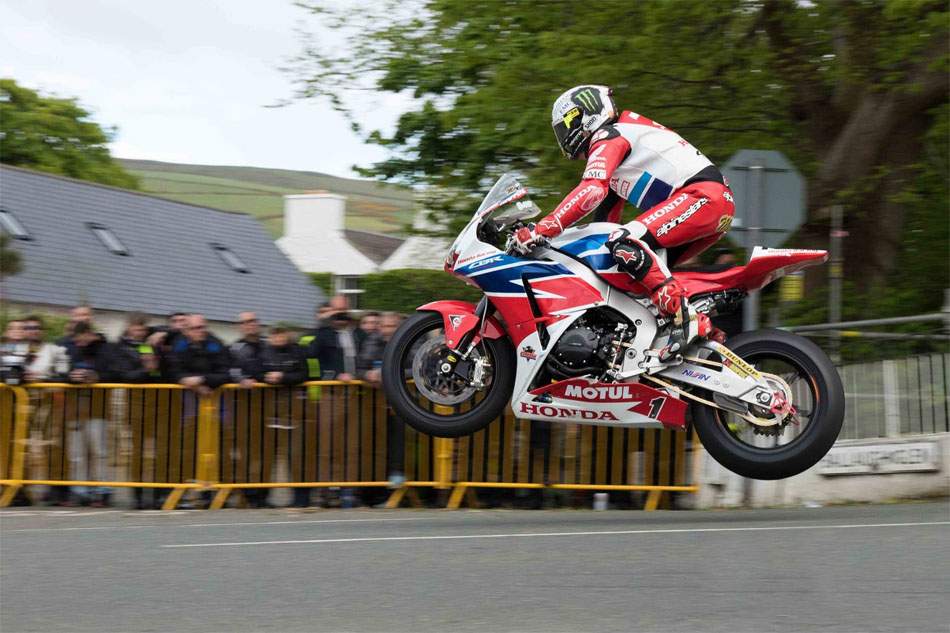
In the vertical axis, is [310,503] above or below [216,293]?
below

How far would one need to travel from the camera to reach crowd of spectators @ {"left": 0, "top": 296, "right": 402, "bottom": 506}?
11.1 m

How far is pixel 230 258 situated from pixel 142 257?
146 inches

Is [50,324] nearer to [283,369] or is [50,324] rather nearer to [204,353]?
[204,353]

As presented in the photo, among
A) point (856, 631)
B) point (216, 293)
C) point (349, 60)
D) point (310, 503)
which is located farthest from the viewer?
point (216, 293)

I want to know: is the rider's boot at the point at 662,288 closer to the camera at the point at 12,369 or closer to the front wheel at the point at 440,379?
the front wheel at the point at 440,379

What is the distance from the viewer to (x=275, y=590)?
18.7ft

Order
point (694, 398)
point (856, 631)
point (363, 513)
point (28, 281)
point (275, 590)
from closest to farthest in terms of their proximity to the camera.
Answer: point (856, 631) < point (275, 590) < point (694, 398) < point (363, 513) < point (28, 281)

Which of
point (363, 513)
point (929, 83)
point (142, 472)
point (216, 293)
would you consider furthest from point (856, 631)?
point (216, 293)

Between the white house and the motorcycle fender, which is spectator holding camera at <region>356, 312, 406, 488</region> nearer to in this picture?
the motorcycle fender

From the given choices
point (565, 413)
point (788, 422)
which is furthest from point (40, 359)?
point (788, 422)

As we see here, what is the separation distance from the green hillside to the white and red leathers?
44.7 meters

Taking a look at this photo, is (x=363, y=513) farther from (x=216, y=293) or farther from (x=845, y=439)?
(x=216, y=293)

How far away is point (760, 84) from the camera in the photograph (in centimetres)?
1392

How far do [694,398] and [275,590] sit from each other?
2.79 metres
